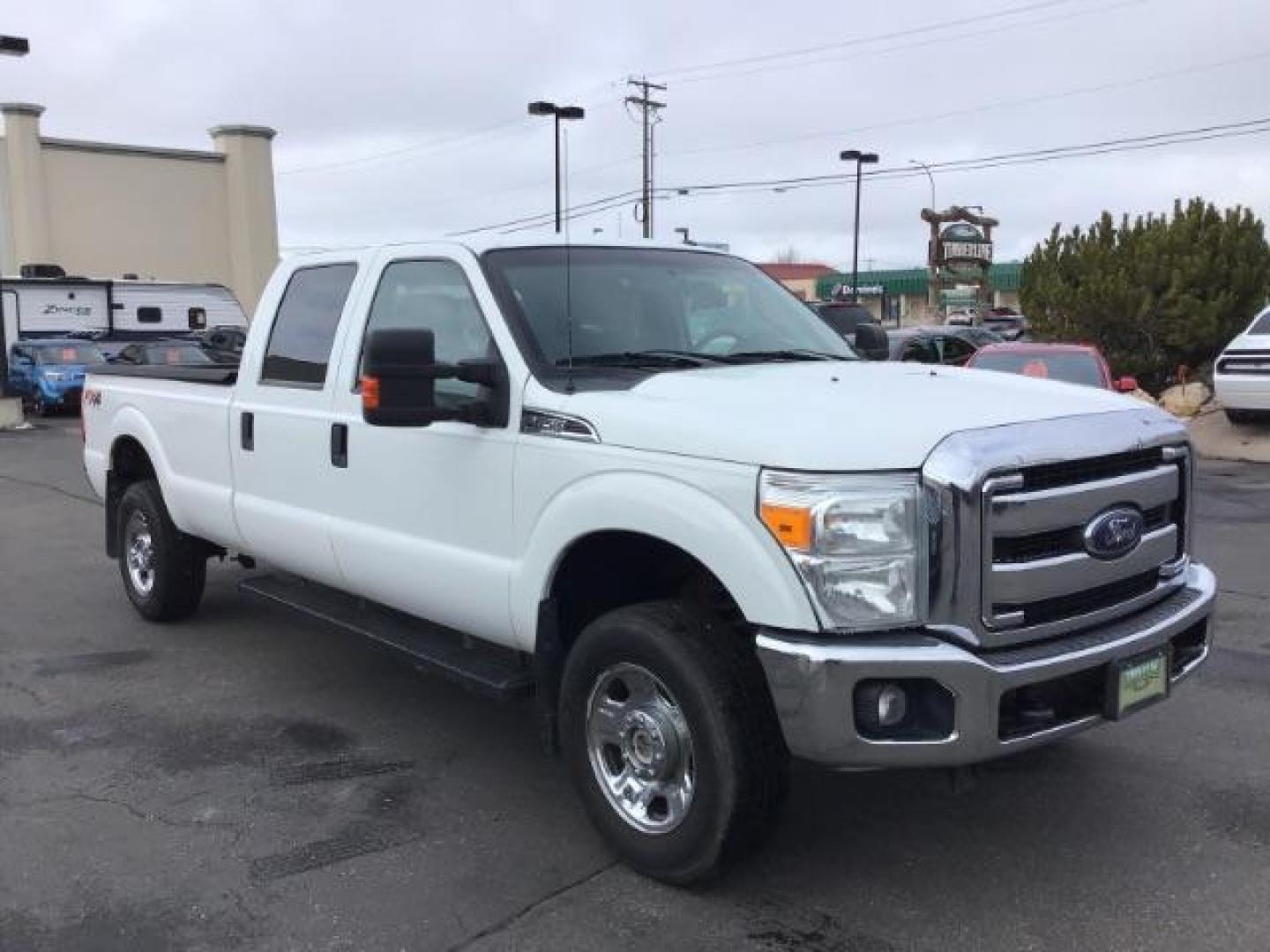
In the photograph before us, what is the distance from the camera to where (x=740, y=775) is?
3.47 meters

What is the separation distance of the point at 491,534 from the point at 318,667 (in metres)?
2.37

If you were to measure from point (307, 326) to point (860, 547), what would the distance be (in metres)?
3.11

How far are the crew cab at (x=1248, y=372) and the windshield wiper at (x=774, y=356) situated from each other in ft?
41.9

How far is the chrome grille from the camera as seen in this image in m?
3.32

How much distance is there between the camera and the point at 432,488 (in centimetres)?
450

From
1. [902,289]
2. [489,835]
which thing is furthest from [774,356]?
Result: [902,289]

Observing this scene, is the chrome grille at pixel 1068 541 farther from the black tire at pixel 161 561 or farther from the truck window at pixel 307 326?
the black tire at pixel 161 561

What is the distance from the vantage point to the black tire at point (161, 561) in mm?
6699

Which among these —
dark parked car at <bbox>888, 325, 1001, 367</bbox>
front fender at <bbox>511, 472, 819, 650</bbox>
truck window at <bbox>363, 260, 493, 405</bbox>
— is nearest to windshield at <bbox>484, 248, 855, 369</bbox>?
truck window at <bbox>363, 260, 493, 405</bbox>

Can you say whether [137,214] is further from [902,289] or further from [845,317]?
[902,289]

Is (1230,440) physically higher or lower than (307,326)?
lower

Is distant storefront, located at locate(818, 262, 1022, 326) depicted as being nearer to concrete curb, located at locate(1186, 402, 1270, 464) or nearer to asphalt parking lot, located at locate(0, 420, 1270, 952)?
concrete curb, located at locate(1186, 402, 1270, 464)

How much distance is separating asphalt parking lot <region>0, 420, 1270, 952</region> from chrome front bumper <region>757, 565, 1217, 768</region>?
0.58m

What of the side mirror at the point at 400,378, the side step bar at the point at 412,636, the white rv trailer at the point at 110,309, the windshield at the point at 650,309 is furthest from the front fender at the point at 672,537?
the white rv trailer at the point at 110,309
